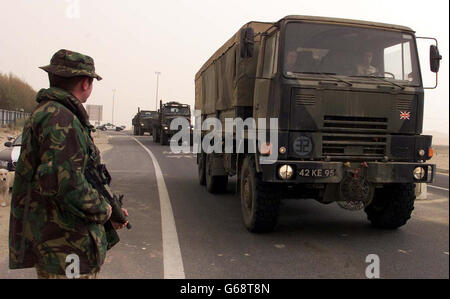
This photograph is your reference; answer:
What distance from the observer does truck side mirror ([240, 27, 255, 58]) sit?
18.9ft

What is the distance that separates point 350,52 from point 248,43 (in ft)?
4.65

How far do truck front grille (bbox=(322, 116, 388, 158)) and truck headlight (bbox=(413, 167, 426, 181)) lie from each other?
18.3 inches

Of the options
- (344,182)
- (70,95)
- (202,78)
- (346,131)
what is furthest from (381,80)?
(202,78)

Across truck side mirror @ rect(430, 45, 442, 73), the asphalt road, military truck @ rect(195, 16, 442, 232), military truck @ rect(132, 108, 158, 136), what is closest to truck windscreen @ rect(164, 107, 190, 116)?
military truck @ rect(132, 108, 158, 136)

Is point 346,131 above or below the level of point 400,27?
below

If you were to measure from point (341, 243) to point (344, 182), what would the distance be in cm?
82

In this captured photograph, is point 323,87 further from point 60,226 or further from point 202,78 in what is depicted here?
point 202,78

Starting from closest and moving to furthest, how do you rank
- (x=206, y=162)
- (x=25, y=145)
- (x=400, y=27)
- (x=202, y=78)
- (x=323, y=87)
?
(x=25, y=145)
(x=323, y=87)
(x=400, y=27)
(x=206, y=162)
(x=202, y=78)

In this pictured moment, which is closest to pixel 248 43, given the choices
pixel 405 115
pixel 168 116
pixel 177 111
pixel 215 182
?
pixel 405 115

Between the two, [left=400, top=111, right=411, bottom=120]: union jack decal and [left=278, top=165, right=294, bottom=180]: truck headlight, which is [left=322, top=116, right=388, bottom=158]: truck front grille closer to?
[left=400, top=111, right=411, bottom=120]: union jack decal

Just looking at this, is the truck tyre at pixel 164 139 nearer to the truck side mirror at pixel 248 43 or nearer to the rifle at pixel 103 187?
the truck side mirror at pixel 248 43

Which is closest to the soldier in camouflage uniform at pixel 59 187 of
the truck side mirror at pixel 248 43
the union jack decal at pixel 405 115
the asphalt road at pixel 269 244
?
the asphalt road at pixel 269 244

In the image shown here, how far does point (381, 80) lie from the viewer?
5.99m

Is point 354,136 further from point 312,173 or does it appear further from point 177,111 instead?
point 177,111
